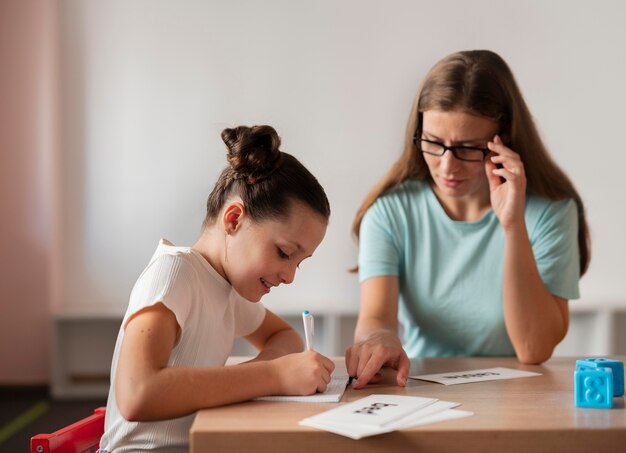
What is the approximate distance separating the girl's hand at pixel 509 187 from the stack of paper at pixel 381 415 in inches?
29.2

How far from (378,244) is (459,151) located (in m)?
0.33

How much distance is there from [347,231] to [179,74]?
1.21 m

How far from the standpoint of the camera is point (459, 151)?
6.46 feet

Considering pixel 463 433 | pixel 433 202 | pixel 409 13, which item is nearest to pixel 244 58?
pixel 409 13

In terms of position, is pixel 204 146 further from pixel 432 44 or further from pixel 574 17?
pixel 574 17

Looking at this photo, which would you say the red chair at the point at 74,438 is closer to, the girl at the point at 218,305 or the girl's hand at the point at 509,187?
the girl at the point at 218,305

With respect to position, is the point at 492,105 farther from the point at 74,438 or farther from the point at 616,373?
the point at 74,438

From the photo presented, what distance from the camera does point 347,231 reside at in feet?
13.9

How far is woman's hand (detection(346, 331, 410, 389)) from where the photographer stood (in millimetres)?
1454

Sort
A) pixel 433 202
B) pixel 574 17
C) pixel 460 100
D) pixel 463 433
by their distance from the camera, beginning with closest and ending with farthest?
pixel 463 433
pixel 460 100
pixel 433 202
pixel 574 17

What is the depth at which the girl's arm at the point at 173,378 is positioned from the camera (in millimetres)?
1209

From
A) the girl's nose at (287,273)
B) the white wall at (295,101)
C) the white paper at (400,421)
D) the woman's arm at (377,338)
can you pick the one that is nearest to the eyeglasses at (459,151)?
the woman's arm at (377,338)

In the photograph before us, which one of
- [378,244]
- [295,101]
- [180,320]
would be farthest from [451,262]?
[295,101]

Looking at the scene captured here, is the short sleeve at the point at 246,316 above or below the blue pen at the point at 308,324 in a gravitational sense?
below
